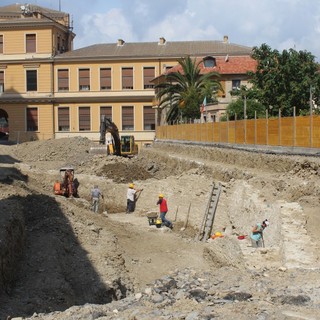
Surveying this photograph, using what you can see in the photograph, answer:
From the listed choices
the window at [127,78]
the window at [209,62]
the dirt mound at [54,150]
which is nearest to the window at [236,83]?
the window at [209,62]

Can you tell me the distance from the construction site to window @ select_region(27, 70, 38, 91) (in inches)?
1399

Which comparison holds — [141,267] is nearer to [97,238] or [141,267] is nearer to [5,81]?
[97,238]

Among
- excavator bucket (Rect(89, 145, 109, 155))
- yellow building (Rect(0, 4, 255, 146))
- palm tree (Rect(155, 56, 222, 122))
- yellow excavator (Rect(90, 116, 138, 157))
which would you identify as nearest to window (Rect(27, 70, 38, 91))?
yellow building (Rect(0, 4, 255, 146))

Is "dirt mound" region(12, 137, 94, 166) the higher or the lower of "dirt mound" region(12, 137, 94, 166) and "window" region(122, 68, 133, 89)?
the lower

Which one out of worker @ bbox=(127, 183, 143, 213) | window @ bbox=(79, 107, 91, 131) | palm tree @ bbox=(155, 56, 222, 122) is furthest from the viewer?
window @ bbox=(79, 107, 91, 131)

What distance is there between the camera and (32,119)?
2603 inches

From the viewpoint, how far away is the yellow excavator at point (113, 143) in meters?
45.6

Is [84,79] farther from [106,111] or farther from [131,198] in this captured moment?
[131,198]

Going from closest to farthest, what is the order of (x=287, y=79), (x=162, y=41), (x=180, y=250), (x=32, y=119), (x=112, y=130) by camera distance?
1. (x=180, y=250)
2. (x=287, y=79)
3. (x=112, y=130)
4. (x=32, y=119)
5. (x=162, y=41)

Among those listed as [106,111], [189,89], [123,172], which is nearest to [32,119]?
[106,111]

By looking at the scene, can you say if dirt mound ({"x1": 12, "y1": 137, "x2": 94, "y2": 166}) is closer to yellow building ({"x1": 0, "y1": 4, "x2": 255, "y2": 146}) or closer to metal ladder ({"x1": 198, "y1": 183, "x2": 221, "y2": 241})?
yellow building ({"x1": 0, "y1": 4, "x2": 255, "y2": 146})

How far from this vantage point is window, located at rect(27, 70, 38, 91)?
66000mm

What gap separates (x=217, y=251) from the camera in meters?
17.1

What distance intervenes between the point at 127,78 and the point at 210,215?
145 feet
